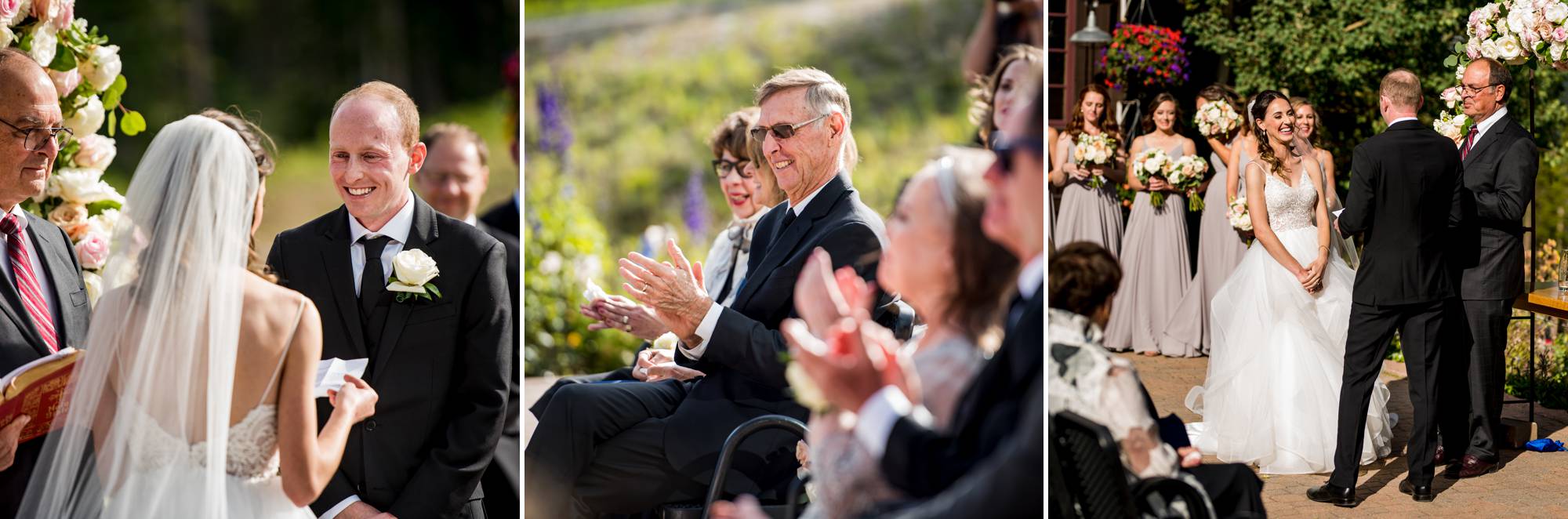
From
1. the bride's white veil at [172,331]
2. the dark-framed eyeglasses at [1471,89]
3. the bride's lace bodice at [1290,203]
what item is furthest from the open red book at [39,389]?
the dark-framed eyeglasses at [1471,89]

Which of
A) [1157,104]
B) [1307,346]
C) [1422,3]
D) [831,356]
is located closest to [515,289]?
[831,356]

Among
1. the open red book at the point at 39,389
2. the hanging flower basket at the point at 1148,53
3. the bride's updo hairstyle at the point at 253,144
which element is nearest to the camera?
the bride's updo hairstyle at the point at 253,144

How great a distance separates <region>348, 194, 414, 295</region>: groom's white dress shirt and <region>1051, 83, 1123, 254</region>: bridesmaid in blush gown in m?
5.95

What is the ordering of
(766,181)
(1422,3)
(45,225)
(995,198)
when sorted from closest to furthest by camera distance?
(995,198)
(45,225)
(766,181)
(1422,3)

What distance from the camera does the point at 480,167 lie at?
578 centimetres

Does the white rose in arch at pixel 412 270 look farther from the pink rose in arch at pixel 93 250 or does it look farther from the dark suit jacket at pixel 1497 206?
the dark suit jacket at pixel 1497 206

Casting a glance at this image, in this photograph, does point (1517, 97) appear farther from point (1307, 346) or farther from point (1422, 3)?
point (1307, 346)

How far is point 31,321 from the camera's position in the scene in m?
3.42

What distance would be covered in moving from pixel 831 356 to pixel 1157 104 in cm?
685

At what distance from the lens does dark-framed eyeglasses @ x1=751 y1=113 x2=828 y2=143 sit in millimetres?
3314

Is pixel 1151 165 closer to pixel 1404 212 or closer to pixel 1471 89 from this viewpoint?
pixel 1471 89

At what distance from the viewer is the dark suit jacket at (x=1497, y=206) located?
560 cm

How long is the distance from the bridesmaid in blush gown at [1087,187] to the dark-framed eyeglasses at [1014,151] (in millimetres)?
6512

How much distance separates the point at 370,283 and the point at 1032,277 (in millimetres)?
1747
